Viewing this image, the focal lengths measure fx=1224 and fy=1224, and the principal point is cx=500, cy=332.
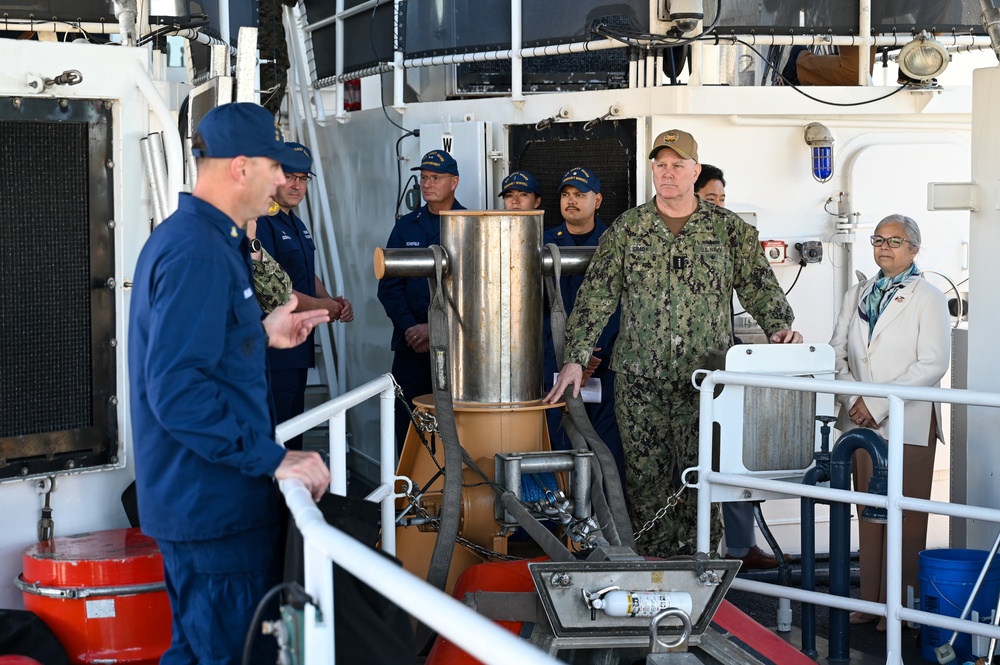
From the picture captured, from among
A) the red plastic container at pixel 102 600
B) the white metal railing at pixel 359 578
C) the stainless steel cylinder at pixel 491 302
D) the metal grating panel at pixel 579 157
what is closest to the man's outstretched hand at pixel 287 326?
the white metal railing at pixel 359 578

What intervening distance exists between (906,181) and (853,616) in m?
2.67

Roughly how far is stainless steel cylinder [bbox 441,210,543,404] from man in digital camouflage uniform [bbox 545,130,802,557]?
36 cm

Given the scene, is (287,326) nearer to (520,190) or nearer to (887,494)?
(887,494)

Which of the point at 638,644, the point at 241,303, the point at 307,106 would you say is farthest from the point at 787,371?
the point at 307,106

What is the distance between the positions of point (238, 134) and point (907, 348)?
3.79 metres

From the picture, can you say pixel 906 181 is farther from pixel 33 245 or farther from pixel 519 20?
pixel 33 245

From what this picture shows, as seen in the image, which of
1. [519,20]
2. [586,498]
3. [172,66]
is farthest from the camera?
[172,66]

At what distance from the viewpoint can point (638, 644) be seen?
3.85 m

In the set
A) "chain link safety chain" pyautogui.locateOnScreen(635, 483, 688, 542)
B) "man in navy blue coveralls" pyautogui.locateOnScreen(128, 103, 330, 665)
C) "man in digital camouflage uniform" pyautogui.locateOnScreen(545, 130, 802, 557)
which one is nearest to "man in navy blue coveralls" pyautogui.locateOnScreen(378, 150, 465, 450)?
"man in digital camouflage uniform" pyautogui.locateOnScreen(545, 130, 802, 557)

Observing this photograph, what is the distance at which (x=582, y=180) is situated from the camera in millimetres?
6609

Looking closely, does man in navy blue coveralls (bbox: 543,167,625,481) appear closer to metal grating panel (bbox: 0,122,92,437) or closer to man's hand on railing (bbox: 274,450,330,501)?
metal grating panel (bbox: 0,122,92,437)

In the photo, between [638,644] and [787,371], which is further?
[787,371]

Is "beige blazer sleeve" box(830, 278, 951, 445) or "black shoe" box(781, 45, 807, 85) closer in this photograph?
"beige blazer sleeve" box(830, 278, 951, 445)

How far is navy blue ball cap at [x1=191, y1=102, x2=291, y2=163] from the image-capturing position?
10.0ft
